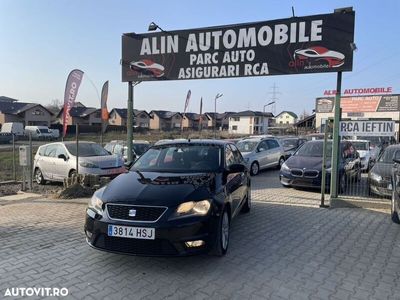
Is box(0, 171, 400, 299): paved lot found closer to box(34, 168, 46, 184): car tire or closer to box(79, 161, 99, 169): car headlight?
box(79, 161, 99, 169): car headlight

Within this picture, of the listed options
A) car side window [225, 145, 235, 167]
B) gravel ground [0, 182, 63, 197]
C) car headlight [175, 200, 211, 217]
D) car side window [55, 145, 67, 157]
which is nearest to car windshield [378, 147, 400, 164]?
car side window [225, 145, 235, 167]

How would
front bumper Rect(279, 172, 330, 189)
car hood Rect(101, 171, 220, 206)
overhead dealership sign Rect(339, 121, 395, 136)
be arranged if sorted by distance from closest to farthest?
car hood Rect(101, 171, 220, 206) → overhead dealership sign Rect(339, 121, 395, 136) → front bumper Rect(279, 172, 330, 189)

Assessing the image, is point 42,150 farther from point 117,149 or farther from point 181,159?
point 181,159

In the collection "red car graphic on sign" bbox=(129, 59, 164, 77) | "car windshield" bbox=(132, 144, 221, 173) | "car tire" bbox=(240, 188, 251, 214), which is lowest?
"car tire" bbox=(240, 188, 251, 214)

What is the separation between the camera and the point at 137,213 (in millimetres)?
4242

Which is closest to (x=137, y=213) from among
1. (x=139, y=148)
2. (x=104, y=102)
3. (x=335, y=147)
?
(x=335, y=147)

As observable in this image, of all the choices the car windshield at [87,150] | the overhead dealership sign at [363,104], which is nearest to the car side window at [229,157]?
the car windshield at [87,150]

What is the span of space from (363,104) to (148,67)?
49467 millimetres

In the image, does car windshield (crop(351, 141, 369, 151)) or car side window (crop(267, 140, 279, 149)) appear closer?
car side window (crop(267, 140, 279, 149))

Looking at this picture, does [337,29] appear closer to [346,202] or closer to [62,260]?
[346,202]

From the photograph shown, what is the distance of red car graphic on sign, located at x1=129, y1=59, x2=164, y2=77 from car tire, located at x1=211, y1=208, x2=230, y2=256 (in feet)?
19.8

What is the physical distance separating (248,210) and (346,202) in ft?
7.87

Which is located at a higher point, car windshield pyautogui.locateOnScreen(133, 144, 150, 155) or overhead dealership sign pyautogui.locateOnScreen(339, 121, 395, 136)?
overhead dealership sign pyautogui.locateOnScreen(339, 121, 395, 136)

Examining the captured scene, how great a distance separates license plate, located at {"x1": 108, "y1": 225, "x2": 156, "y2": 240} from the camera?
410 centimetres
